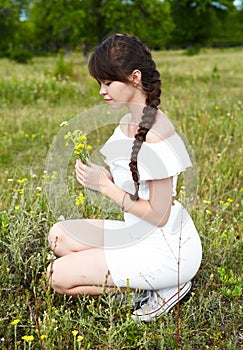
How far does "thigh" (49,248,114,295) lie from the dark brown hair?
41 centimetres

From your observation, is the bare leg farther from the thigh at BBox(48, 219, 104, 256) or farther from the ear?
the ear

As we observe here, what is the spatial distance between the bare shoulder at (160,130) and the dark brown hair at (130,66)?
A: 24mm

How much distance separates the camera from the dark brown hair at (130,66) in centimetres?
259

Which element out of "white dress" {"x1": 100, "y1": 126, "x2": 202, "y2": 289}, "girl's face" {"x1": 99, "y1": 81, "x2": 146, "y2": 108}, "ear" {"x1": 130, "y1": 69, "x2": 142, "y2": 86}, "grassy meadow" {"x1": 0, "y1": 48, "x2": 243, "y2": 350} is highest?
Result: "ear" {"x1": 130, "y1": 69, "x2": 142, "y2": 86}

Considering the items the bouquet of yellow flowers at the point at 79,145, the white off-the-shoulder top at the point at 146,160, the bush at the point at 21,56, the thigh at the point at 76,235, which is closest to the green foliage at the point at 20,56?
the bush at the point at 21,56

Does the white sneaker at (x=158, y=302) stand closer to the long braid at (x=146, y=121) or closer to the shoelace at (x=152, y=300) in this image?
the shoelace at (x=152, y=300)

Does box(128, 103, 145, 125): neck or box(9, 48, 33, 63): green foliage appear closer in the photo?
box(128, 103, 145, 125): neck

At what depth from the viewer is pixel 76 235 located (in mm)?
3141

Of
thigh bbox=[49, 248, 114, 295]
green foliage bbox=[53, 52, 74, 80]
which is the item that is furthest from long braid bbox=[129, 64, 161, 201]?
green foliage bbox=[53, 52, 74, 80]

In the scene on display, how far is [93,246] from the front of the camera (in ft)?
9.96

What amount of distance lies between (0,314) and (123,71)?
1.49m

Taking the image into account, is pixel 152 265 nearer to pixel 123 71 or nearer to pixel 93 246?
pixel 93 246

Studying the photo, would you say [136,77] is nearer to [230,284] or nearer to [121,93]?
[121,93]

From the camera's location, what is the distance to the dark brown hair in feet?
8.51
